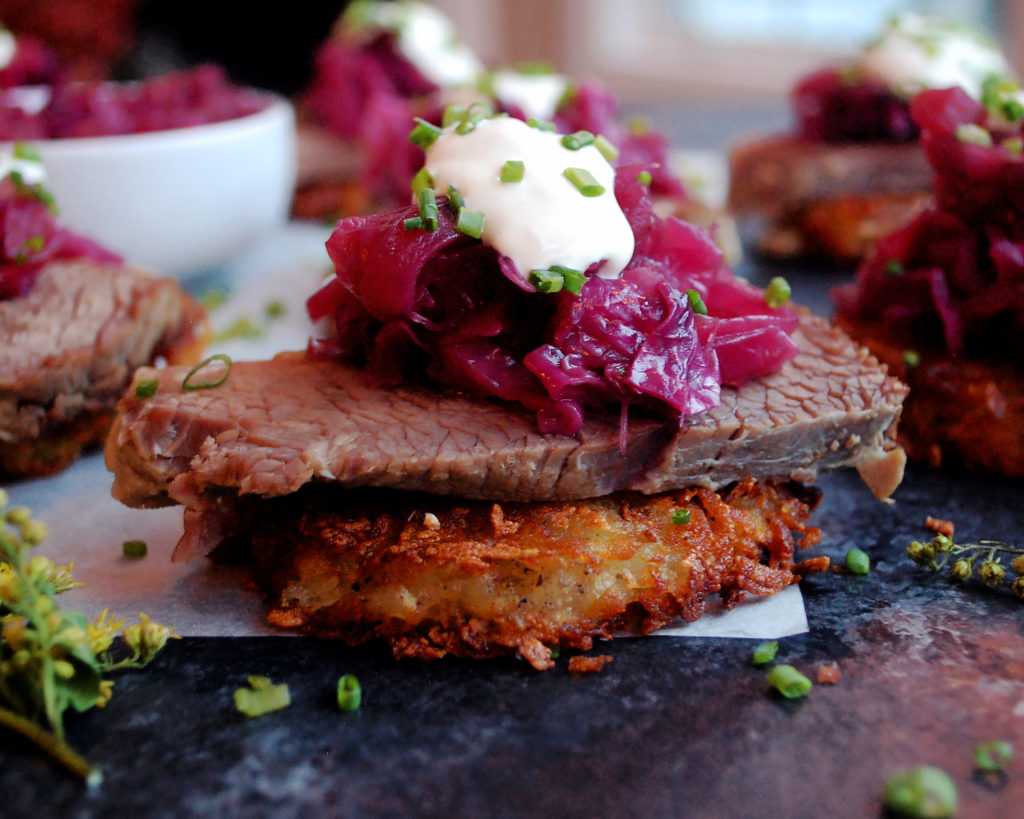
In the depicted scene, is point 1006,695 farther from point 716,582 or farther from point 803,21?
point 803,21

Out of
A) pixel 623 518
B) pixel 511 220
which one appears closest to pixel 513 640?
pixel 623 518

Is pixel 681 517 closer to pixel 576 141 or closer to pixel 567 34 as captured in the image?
pixel 576 141

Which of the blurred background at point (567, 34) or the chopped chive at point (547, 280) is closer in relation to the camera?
the chopped chive at point (547, 280)

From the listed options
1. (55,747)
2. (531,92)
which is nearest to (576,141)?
(55,747)

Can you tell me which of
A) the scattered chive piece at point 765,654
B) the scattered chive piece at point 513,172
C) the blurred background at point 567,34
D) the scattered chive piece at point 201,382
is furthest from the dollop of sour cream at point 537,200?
the blurred background at point 567,34

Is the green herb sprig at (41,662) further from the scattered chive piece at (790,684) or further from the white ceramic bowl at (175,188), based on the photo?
the white ceramic bowl at (175,188)
